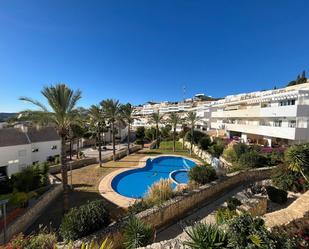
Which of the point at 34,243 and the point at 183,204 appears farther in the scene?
the point at 183,204

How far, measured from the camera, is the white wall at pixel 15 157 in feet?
72.4

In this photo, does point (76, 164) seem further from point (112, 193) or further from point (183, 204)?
point (183, 204)

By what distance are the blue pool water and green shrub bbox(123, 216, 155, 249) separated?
13.8 metres

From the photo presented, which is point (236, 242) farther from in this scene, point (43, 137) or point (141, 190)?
point (43, 137)

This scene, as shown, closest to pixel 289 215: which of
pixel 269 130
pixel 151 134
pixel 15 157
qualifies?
pixel 269 130

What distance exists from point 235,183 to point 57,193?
16.1 meters

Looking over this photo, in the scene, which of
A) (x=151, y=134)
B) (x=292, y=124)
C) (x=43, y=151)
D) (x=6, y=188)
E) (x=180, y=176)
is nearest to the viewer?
(x=6, y=188)

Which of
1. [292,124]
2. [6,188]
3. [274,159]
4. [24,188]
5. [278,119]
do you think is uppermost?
[278,119]

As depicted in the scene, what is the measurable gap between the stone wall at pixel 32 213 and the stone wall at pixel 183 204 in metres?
6.17

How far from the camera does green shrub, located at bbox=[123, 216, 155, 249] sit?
696 cm

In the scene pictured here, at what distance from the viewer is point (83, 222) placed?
7805 millimetres

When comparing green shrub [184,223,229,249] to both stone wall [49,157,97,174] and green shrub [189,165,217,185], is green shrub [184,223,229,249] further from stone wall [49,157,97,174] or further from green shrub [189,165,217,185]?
stone wall [49,157,97,174]

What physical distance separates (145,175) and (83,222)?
15686 millimetres

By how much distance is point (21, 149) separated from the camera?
24.1m
